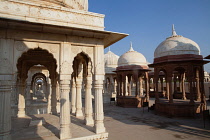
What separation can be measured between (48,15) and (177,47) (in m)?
11.3

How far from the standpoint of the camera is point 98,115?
6.41 m

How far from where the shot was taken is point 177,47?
13609 mm

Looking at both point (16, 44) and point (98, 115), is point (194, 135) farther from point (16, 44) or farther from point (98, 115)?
point (16, 44)

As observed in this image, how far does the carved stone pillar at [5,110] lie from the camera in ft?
16.2

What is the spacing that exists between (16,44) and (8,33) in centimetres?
43

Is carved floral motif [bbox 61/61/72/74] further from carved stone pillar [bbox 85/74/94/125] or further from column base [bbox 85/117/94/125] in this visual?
column base [bbox 85/117/94/125]

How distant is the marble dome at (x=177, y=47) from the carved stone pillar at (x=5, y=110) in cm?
1267

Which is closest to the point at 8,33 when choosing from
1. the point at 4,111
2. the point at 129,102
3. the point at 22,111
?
the point at 4,111

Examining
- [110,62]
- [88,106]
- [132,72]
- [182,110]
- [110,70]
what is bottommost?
[182,110]

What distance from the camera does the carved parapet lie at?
18.6 ft

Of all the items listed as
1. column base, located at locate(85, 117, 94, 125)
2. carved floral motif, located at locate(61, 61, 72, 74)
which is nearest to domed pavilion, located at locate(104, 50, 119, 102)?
column base, located at locate(85, 117, 94, 125)

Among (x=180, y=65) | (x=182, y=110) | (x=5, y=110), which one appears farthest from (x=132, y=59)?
(x=5, y=110)

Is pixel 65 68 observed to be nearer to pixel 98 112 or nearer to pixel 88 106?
pixel 98 112

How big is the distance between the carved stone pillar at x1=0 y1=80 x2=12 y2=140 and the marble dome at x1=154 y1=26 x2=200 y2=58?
12.7m
